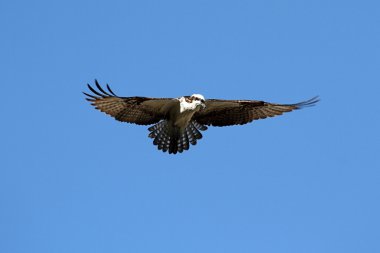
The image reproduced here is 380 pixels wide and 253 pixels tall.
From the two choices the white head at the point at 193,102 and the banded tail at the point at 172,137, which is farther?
the banded tail at the point at 172,137

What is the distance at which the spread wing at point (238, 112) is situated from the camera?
21109 millimetres

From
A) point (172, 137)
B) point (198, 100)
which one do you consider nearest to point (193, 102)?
point (198, 100)

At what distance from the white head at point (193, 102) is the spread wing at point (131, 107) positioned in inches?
10.2

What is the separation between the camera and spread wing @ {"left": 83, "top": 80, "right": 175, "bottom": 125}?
1988 centimetres

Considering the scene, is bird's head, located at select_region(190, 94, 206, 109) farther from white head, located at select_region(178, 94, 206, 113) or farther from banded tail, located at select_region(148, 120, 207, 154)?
banded tail, located at select_region(148, 120, 207, 154)

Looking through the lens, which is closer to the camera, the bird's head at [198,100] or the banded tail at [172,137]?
the bird's head at [198,100]

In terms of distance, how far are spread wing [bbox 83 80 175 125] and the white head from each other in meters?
0.26

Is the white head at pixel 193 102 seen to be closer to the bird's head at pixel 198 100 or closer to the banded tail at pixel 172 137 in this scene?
the bird's head at pixel 198 100

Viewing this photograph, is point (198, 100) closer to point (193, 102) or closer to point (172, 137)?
point (193, 102)

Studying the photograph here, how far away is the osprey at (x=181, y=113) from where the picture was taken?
20141 millimetres

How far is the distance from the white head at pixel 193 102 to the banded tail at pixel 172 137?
918mm

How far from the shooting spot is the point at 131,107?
20344mm

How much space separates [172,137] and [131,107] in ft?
4.38

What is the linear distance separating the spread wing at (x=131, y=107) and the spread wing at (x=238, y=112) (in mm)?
1054
